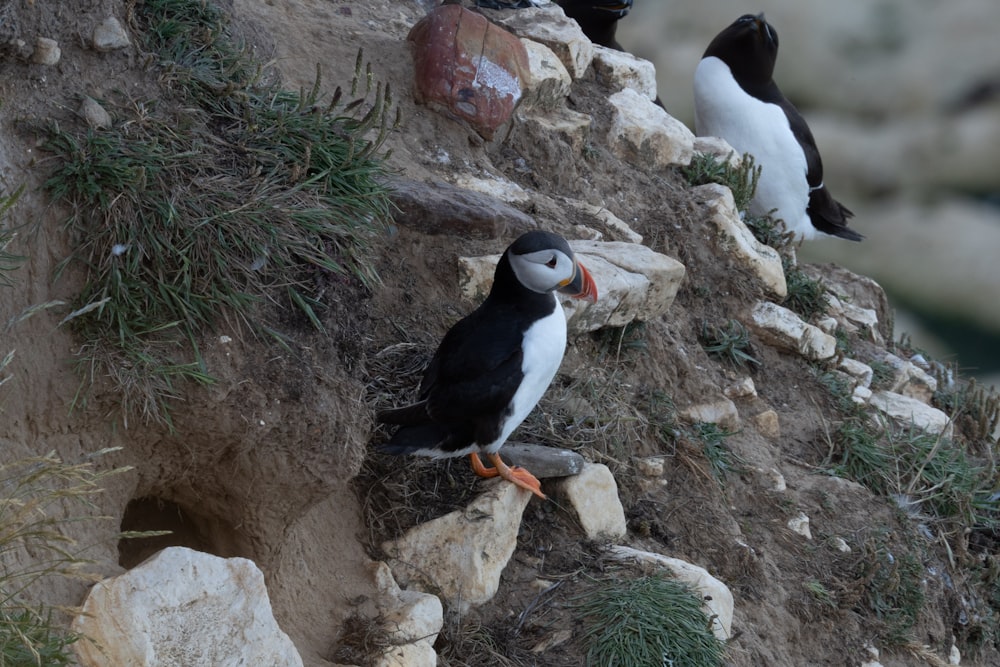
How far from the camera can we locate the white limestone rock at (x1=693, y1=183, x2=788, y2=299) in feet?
18.3

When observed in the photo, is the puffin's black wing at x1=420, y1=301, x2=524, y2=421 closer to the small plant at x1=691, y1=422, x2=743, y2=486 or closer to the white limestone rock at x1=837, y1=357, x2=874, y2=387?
the small plant at x1=691, y1=422, x2=743, y2=486

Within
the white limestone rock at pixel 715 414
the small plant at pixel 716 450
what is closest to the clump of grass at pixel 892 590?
the small plant at pixel 716 450

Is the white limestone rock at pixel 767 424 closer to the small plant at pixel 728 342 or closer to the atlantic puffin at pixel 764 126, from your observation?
the small plant at pixel 728 342

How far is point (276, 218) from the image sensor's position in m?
3.34

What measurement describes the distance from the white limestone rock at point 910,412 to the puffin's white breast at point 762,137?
4.53 feet

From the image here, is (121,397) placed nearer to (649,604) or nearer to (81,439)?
(81,439)

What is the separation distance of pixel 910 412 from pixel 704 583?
2.53m

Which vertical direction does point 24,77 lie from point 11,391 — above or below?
above

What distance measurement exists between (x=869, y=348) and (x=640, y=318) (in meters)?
2.29

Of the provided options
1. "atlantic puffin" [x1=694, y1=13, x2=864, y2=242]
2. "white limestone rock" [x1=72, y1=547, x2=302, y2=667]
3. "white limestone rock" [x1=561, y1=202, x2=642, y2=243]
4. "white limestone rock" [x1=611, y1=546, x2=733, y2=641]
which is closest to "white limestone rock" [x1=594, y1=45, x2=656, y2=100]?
"atlantic puffin" [x1=694, y1=13, x2=864, y2=242]

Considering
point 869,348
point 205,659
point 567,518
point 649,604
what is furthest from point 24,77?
point 869,348

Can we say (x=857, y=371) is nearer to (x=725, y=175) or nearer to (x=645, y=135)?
(x=725, y=175)

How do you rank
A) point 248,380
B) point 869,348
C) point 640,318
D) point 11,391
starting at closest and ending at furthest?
point 11,391
point 248,380
point 640,318
point 869,348

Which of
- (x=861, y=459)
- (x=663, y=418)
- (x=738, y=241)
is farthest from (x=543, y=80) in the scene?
(x=861, y=459)
